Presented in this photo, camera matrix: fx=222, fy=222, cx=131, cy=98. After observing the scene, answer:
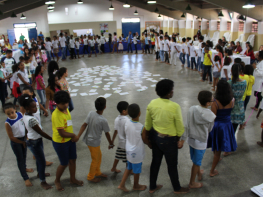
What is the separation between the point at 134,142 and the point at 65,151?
0.84 meters

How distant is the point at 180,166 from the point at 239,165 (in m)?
0.87

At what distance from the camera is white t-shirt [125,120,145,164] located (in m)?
2.54

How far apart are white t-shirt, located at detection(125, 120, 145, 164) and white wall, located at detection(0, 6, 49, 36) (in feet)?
75.2

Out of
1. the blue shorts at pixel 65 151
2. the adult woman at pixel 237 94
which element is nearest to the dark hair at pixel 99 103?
the blue shorts at pixel 65 151

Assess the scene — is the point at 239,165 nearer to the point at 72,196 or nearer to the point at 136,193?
the point at 136,193

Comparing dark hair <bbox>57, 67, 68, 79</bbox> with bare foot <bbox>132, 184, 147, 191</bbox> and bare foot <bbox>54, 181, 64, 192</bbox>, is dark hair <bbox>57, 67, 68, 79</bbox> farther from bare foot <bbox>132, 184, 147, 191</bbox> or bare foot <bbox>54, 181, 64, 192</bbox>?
bare foot <bbox>132, 184, 147, 191</bbox>

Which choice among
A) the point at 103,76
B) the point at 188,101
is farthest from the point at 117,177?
the point at 103,76

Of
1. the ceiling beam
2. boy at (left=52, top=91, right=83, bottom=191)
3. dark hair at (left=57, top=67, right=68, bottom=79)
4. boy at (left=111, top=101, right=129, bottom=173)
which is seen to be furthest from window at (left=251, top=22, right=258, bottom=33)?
boy at (left=52, top=91, right=83, bottom=191)

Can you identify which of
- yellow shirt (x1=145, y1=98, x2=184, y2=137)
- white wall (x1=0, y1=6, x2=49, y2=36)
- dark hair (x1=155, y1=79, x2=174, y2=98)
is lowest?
yellow shirt (x1=145, y1=98, x2=184, y2=137)

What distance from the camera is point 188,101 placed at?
6059 millimetres

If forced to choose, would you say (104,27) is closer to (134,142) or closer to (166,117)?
(134,142)

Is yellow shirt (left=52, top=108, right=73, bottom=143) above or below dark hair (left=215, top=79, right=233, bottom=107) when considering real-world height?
below

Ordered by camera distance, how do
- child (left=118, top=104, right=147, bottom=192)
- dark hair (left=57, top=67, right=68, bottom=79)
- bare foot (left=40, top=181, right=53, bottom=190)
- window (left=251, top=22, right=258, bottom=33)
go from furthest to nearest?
window (left=251, top=22, right=258, bottom=33) < dark hair (left=57, top=67, right=68, bottom=79) < bare foot (left=40, top=181, right=53, bottom=190) < child (left=118, top=104, right=147, bottom=192)

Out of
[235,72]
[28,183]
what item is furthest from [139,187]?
[235,72]
